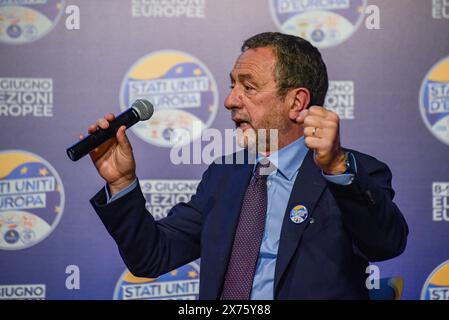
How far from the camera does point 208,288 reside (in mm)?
1741

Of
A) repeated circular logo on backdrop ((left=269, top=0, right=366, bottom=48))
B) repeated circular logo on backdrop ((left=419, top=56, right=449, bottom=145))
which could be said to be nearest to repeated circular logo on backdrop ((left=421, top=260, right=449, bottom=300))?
repeated circular logo on backdrop ((left=419, top=56, right=449, bottom=145))

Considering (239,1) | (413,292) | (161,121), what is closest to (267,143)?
(161,121)

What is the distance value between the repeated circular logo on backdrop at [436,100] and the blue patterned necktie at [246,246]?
3.53 feet

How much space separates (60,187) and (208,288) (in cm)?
106

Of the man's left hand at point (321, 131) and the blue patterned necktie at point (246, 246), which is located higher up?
the man's left hand at point (321, 131)

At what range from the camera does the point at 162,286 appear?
2.61m

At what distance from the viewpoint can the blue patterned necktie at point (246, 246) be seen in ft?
5.57

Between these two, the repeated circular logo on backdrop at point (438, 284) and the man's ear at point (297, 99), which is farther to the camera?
the repeated circular logo on backdrop at point (438, 284)

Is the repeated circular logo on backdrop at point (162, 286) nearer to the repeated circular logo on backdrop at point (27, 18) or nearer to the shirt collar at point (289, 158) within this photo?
the shirt collar at point (289, 158)

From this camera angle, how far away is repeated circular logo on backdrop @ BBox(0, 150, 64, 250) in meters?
2.55

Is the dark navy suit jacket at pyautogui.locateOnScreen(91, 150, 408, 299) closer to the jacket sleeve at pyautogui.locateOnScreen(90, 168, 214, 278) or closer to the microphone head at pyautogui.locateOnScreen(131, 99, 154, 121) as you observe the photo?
the jacket sleeve at pyautogui.locateOnScreen(90, 168, 214, 278)

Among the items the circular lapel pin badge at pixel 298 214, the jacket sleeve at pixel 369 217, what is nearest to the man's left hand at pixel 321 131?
the jacket sleeve at pixel 369 217

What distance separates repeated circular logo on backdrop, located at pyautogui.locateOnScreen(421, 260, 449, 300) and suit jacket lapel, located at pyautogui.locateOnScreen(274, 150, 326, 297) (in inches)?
43.4
